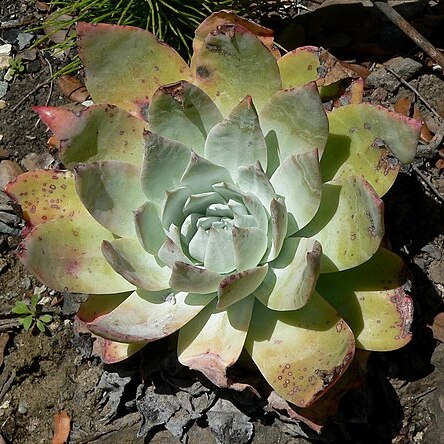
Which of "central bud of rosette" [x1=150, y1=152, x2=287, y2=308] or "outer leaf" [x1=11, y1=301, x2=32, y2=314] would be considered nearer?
"central bud of rosette" [x1=150, y1=152, x2=287, y2=308]

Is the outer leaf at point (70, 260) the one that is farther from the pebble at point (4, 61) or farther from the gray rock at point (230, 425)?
the pebble at point (4, 61)

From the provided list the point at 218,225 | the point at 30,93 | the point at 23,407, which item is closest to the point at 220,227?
the point at 218,225

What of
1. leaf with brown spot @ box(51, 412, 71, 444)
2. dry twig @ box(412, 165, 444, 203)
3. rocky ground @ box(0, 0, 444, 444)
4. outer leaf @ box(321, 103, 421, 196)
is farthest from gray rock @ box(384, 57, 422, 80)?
leaf with brown spot @ box(51, 412, 71, 444)

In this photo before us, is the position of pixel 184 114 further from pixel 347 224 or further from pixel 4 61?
pixel 4 61

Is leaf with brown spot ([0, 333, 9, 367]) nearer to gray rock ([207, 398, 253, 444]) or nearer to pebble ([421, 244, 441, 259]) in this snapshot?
gray rock ([207, 398, 253, 444])

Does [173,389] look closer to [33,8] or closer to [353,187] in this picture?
[353,187]
